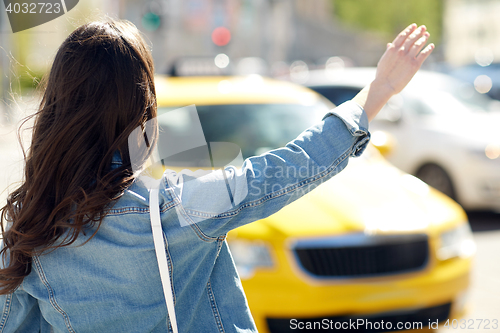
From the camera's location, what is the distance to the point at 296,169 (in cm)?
114

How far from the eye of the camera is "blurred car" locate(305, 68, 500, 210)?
567 cm

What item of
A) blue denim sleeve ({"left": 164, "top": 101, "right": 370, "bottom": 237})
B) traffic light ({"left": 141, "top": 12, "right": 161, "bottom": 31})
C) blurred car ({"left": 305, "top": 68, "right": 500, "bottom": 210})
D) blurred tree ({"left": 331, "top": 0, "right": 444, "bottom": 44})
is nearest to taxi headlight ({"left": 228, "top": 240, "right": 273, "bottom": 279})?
blue denim sleeve ({"left": 164, "top": 101, "right": 370, "bottom": 237})

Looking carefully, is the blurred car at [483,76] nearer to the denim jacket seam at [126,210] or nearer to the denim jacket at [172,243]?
the denim jacket at [172,243]

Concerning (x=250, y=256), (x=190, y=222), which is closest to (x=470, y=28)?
(x=250, y=256)

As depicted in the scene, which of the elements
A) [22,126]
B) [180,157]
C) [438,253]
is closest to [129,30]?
[22,126]

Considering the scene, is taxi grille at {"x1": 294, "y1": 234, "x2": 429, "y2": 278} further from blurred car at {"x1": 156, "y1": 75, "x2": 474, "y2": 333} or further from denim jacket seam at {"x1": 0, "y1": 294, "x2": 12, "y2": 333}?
denim jacket seam at {"x1": 0, "y1": 294, "x2": 12, "y2": 333}

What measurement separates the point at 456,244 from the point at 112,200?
101 inches

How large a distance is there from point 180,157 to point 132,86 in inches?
86.2

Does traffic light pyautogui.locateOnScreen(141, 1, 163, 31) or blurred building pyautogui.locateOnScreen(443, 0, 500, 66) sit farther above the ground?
traffic light pyautogui.locateOnScreen(141, 1, 163, 31)

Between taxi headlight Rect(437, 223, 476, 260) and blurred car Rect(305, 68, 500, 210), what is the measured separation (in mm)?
2647

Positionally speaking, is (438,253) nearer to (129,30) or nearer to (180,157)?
(180,157)

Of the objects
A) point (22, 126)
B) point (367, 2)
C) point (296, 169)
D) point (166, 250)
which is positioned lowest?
point (367, 2)

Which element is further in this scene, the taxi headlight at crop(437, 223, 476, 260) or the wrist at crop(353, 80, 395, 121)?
the taxi headlight at crop(437, 223, 476, 260)

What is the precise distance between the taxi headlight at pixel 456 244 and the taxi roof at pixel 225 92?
1494 mm
